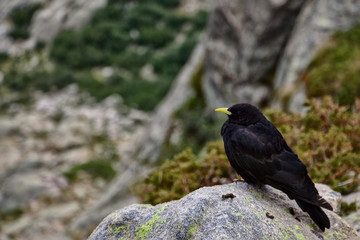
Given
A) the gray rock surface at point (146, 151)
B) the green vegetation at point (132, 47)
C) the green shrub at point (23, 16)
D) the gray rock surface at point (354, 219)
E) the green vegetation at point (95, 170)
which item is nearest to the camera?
the gray rock surface at point (354, 219)

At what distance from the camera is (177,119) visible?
41.1 ft

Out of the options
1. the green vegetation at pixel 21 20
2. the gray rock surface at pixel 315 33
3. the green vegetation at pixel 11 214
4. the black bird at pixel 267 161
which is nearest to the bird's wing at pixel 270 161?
the black bird at pixel 267 161

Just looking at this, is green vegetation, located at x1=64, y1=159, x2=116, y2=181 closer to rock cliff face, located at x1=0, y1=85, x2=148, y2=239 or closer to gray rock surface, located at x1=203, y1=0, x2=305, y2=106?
rock cliff face, located at x1=0, y1=85, x2=148, y2=239

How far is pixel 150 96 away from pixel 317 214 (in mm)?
15247

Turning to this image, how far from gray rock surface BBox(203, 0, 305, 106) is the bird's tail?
7.51 m

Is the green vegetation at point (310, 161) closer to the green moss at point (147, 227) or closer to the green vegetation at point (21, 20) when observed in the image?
the green moss at point (147, 227)

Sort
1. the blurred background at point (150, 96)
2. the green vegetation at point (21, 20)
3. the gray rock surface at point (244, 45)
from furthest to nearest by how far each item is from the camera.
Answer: the green vegetation at point (21, 20) → the gray rock surface at point (244, 45) → the blurred background at point (150, 96)

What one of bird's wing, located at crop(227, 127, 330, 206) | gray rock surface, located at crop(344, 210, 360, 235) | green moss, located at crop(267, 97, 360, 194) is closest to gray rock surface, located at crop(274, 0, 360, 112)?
green moss, located at crop(267, 97, 360, 194)

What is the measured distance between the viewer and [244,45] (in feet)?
37.3

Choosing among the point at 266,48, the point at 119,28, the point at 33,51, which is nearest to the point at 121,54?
the point at 119,28

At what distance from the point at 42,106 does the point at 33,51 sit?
17.9ft

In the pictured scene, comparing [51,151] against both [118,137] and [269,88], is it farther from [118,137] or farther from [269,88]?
[269,88]

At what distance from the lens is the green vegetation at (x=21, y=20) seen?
23312 mm

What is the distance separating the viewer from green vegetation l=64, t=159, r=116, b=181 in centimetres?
1462
